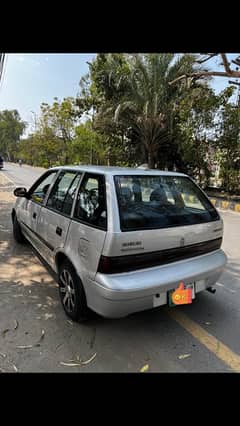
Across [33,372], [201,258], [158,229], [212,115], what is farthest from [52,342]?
[212,115]

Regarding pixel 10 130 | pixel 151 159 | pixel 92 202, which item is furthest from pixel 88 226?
pixel 10 130

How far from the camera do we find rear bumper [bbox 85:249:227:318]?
210 cm

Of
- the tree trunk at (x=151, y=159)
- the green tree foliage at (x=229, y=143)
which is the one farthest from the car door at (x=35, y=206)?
the tree trunk at (x=151, y=159)

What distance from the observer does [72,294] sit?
8.54 ft

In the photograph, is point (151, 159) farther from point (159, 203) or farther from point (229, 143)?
point (159, 203)

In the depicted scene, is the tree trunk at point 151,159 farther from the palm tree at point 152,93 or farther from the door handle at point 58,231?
the door handle at point 58,231

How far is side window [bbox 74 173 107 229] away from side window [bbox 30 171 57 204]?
3.07 ft

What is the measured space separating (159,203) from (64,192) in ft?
3.68

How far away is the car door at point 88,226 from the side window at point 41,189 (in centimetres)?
100

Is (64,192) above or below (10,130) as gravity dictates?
below

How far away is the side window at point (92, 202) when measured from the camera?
89.9 inches

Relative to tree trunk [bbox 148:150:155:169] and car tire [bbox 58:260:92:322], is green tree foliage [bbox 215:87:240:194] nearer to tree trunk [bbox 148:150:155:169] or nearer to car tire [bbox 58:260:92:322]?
tree trunk [bbox 148:150:155:169]

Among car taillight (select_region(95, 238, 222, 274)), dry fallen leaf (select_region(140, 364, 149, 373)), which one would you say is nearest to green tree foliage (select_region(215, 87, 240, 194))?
car taillight (select_region(95, 238, 222, 274))
